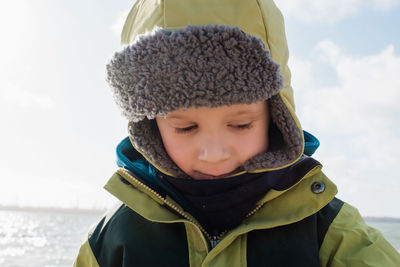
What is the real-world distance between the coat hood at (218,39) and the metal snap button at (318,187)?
108 millimetres

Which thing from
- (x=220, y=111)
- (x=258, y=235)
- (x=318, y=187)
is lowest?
(x=258, y=235)

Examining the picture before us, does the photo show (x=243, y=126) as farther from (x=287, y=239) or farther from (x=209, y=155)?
(x=287, y=239)

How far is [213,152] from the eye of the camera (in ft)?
4.11

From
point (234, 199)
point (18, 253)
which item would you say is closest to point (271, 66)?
point (234, 199)

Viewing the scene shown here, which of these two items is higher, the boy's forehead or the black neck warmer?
the boy's forehead

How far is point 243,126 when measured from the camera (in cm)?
131

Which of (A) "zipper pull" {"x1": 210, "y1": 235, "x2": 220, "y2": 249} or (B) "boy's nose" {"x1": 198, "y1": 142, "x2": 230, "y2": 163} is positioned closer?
(B) "boy's nose" {"x1": 198, "y1": 142, "x2": 230, "y2": 163}

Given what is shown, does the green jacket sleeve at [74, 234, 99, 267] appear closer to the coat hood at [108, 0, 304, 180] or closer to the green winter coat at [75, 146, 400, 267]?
the green winter coat at [75, 146, 400, 267]

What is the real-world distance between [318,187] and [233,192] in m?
0.28

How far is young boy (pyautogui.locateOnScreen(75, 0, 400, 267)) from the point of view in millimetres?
1204

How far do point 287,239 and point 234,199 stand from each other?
0.69ft

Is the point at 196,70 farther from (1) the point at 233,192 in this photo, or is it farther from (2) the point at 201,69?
(1) the point at 233,192

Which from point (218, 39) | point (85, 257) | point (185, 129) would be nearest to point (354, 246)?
point (185, 129)

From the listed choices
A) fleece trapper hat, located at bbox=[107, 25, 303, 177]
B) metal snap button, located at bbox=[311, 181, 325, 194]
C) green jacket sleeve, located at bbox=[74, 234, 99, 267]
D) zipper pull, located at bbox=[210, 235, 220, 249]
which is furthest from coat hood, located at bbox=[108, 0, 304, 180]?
green jacket sleeve, located at bbox=[74, 234, 99, 267]
